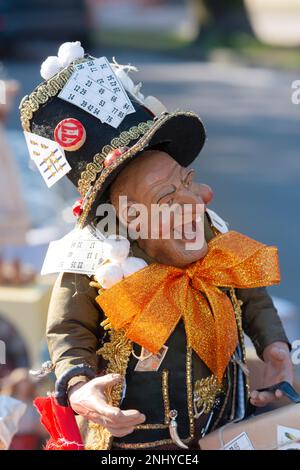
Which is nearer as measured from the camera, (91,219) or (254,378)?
→ (91,219)

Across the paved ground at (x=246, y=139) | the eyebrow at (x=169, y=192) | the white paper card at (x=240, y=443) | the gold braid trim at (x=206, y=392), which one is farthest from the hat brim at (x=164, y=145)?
the paved ground at (x=246, y=139)

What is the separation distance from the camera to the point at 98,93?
242cm

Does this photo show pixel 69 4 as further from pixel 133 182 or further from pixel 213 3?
pixel 133 182

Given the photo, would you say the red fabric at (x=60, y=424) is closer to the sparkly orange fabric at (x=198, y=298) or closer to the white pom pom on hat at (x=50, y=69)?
the sparkly orange fabric at (x=198, y=298)

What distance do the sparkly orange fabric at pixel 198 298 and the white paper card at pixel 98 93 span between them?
37 cm

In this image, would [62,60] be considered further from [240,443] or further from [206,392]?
[240,443]

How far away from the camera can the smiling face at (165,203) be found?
2.42 metres

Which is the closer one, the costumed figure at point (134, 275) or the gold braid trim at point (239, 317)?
the costumed figure at point (134, 275)

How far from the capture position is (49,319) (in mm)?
2453

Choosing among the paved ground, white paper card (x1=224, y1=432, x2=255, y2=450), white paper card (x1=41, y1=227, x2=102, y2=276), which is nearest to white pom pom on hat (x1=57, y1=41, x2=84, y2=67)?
white paper card (x1=41, y1=227, x2=102, y2=276)

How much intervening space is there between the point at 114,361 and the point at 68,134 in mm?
536

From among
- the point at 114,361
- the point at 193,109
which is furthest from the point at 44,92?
the point at 193,109

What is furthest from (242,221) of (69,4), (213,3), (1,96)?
(213,3)

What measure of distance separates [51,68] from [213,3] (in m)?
13.8
